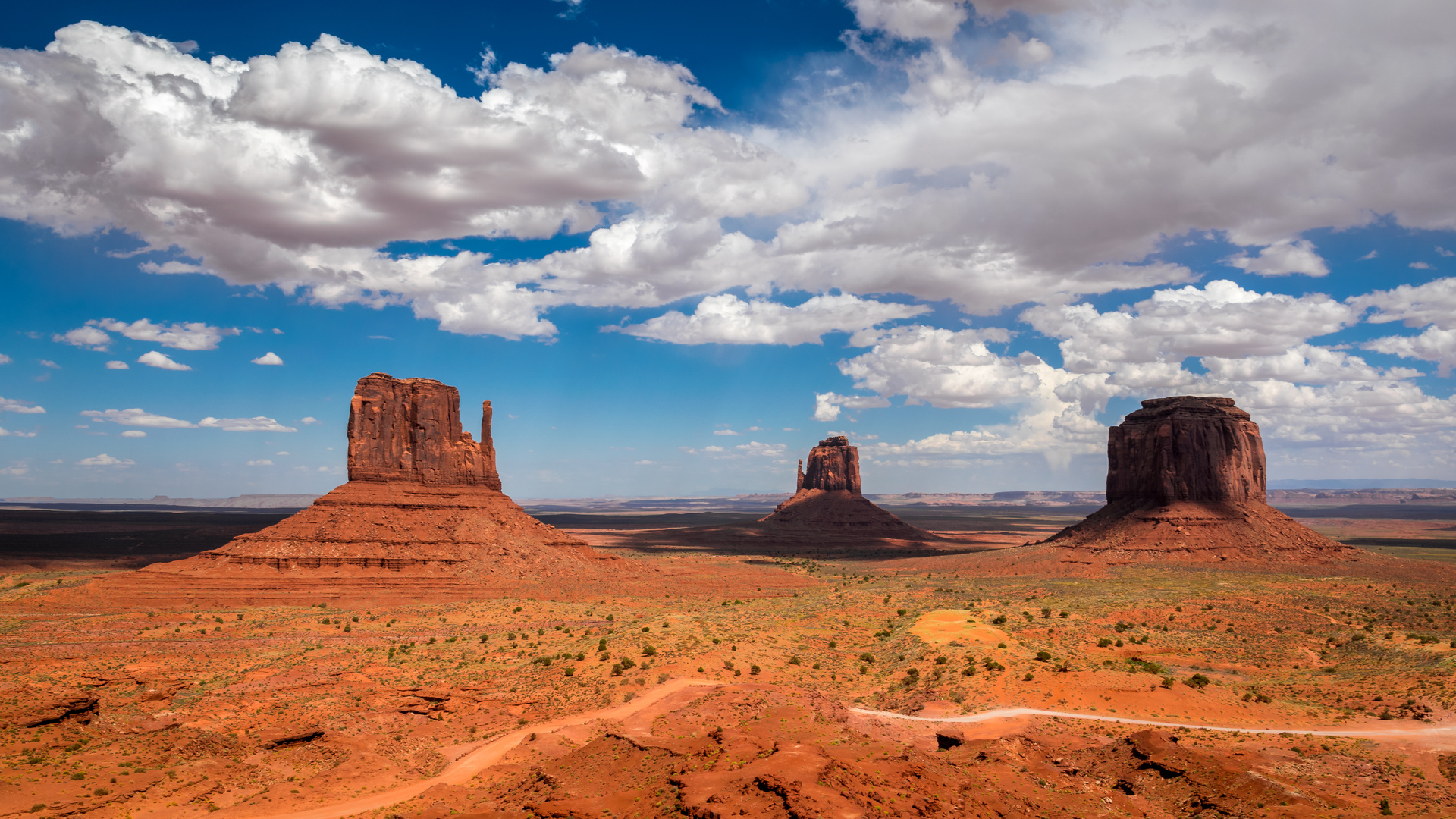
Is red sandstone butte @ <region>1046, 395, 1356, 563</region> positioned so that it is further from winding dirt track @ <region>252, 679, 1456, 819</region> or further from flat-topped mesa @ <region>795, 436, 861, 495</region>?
flat-topped mesa @ <region>795, 436, 861, 495</region>

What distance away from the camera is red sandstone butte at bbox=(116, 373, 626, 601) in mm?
63156

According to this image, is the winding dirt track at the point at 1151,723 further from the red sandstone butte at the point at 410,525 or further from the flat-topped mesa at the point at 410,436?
the flat-topped mesa at the point at 410,436

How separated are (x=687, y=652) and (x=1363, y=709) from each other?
30.2 metres

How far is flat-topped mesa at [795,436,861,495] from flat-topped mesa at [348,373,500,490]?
361ft

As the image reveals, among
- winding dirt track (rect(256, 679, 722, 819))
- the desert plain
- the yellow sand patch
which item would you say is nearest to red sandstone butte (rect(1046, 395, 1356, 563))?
the desert plain

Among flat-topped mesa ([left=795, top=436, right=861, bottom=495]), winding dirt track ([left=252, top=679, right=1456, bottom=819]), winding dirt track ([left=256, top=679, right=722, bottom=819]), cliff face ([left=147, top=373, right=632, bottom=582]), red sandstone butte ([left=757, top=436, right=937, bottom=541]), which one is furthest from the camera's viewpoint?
flat-topped mesa ([left=795, top=436, right=861, bottom=495])

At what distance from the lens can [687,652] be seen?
130 feet

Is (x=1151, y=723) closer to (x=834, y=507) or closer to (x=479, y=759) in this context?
(x=479, y=759)

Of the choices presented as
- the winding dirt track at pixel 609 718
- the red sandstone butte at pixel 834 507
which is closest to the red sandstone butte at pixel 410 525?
the winding dirt track at pixel 609 718

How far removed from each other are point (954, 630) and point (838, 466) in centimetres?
13109

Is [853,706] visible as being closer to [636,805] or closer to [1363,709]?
[636,805]

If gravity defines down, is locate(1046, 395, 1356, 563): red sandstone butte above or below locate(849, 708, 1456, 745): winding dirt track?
above

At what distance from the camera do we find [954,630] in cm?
4366

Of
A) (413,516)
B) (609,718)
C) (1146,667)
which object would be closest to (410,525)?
(413,516)
